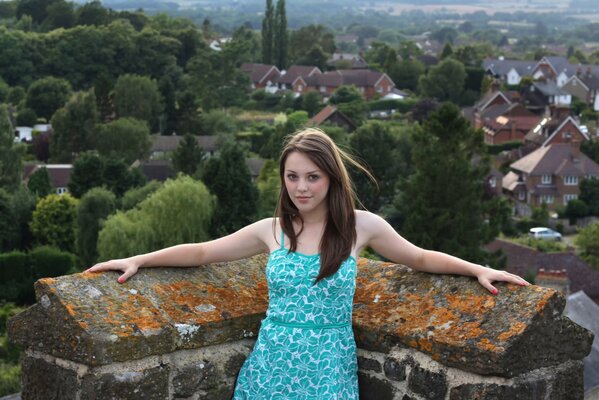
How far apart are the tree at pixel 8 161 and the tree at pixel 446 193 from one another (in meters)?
18.4

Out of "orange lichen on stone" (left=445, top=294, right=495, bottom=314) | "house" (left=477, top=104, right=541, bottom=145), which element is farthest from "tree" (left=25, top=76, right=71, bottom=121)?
"orange lichen on stone" (left=445, top=294, right=495, bottom=314)

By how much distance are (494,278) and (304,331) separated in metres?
0.68

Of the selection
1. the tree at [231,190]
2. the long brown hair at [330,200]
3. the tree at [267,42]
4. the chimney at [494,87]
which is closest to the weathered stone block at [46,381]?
the long brown hair at [330,200]

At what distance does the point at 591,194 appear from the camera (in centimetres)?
5247

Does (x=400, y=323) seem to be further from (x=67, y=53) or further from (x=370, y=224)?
(x=67, y=53)

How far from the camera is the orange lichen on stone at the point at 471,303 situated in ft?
11.8

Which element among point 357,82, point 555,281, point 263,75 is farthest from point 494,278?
point 263,75

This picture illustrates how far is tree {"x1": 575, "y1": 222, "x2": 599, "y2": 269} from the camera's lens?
1563 inches

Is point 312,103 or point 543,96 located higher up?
point 312,103

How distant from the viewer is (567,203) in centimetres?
5288

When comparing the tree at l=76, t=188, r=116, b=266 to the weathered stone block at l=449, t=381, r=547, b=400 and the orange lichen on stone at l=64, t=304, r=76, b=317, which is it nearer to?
the orange lichen on stone at l=64, t=304, r=76, b=317

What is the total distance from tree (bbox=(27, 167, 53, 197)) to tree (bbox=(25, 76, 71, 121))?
85.5 feet

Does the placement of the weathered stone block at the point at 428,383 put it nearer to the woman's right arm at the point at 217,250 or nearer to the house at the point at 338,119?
the woman's right arm at the point at 217,250

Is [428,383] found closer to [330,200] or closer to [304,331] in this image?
[304,331]
